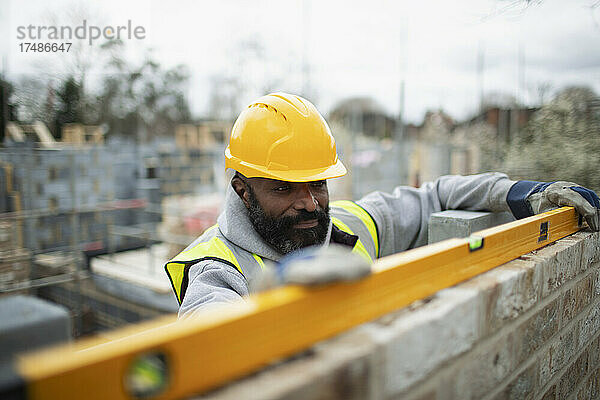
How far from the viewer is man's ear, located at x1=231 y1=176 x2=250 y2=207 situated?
2527 millimetres

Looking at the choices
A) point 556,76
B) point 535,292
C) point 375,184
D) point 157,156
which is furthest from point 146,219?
point 535,292

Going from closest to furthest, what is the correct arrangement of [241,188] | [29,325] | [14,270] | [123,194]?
[29,325] < [241,188] < [14,270] < [123,194]

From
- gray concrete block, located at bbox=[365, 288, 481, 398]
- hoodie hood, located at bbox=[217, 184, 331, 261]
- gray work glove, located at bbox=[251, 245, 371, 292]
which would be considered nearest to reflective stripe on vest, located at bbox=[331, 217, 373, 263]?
hoodie hood, located at bbox=[217, 184, 331, 261]

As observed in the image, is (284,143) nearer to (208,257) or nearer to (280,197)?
(280,197)

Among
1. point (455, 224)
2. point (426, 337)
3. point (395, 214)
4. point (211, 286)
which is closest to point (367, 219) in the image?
point (395, 214)

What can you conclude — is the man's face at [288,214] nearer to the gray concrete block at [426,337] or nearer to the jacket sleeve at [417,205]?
the jacket sleeve at [417,205]

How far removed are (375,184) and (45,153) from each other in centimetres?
769

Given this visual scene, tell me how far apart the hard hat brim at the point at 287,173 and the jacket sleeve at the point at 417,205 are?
55cm

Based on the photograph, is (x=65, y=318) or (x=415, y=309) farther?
(x=415, y=309)

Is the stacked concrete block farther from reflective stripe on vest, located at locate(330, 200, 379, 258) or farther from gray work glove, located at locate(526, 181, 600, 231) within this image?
gray work glove, located at locate(526, 181, 600, 231)

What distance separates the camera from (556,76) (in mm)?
5090

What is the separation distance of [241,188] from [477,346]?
1525 mm

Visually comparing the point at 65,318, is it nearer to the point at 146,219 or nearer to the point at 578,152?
the point at 578,152

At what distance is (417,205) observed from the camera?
299 cm
